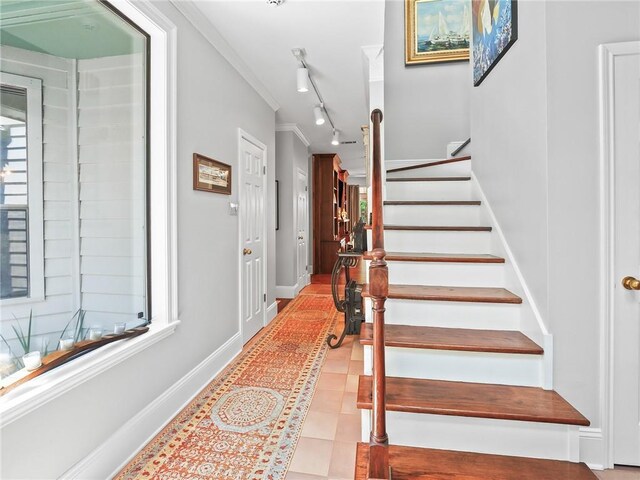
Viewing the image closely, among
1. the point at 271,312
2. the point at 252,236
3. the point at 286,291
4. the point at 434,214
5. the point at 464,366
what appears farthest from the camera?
the point at 286,291

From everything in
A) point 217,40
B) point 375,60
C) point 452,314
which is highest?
point 217,40

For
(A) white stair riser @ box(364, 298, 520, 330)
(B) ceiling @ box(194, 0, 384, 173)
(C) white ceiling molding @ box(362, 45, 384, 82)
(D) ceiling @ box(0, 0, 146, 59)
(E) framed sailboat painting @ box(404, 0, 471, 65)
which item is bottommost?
(A) white stair riser @ box(364, 298, 520, 330)

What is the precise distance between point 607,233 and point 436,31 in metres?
3.40

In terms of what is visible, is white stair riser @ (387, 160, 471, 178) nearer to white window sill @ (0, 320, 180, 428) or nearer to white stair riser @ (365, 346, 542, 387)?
white stair riser @ (365, 346, 542, 387)

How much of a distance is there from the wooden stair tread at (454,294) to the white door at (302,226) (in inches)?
151

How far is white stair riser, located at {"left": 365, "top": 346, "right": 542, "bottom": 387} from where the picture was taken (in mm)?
1496

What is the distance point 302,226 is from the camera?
602cm

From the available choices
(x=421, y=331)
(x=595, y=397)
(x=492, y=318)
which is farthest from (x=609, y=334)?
(x=421, y=331)

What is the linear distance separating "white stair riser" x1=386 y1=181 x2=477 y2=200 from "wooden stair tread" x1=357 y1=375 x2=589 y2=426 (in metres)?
1.64

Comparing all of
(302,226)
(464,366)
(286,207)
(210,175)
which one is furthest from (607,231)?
(302,226)

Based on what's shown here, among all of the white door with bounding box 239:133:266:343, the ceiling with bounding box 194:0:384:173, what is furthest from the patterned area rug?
the ceiling with bounding box 194:0:384:173

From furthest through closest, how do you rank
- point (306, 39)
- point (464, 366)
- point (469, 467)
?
point (306, 39), point (464, 366), point (469, 467)

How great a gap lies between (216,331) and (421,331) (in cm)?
168

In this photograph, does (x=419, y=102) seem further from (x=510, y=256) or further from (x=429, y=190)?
(x=510, y=256)
